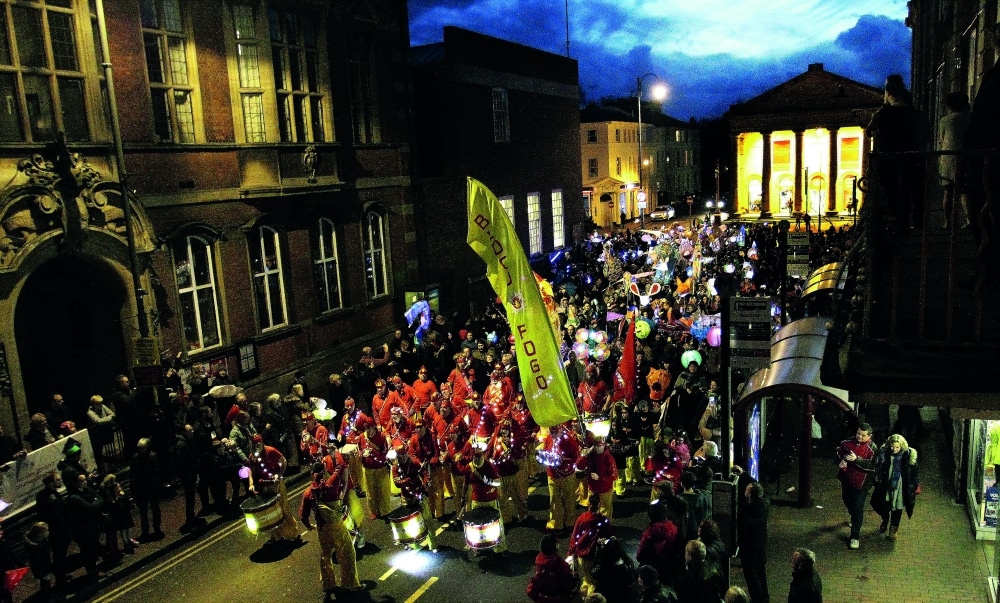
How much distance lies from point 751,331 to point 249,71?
14044 millimetres

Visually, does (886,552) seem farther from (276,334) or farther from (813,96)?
(813,96)

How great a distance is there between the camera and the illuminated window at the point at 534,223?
35.3m

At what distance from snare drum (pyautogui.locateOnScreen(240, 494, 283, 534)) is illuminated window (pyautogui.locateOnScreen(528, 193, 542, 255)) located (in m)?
24.7

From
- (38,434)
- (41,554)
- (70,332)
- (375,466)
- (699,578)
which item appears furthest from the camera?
(70,332)

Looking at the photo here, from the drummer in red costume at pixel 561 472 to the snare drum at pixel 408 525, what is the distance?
206cm

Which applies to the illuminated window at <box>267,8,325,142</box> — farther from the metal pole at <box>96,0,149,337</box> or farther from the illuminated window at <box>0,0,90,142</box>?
the illuminated window at <box>0,0,90,142</box>

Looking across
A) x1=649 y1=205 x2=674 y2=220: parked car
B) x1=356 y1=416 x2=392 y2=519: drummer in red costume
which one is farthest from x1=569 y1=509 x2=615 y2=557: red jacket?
x1=649 y1=205 x2=674 y2=220: parked car

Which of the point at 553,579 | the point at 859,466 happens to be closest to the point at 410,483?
the point at 553,579

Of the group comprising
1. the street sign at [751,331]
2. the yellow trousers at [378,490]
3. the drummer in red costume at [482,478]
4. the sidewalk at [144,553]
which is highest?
the street sign at [751,331]

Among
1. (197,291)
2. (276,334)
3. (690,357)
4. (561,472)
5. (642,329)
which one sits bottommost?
(561,472)

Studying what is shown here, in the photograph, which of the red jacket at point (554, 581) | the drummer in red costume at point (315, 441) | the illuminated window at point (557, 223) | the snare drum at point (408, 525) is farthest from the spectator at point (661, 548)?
the illuminated window at point (557, 223)

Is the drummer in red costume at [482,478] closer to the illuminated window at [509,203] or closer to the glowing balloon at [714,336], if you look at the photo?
the glowing balloon at [714,336]

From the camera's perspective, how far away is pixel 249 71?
18234 mm

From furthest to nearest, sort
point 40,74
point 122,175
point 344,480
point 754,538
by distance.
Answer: point 122,175 → point 40,74 → point 344,480 → point 754,538
